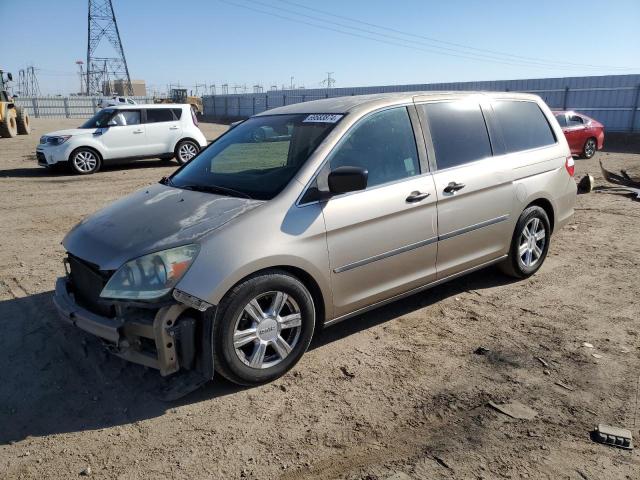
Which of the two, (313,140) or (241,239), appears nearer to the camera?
(241,239)

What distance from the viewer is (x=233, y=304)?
314 cm

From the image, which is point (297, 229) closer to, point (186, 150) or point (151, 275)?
point (151, 275)

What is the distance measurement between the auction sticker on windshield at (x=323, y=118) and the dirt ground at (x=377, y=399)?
174cm

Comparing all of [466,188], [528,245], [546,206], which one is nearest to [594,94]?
[546,206]

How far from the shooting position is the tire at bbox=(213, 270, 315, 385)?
316cm

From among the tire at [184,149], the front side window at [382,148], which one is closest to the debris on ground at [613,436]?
the front side window at [382,148]

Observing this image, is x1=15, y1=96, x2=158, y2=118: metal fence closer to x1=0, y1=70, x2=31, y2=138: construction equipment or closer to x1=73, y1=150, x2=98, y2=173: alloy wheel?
x1=0, y1=70, x2=31, y2=138: construction equipment

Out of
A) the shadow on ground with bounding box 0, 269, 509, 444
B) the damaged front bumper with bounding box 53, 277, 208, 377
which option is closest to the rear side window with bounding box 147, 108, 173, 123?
the shadow on ground with bounding box 0, 269, 509, 444

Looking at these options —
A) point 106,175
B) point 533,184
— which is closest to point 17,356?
point 533,184

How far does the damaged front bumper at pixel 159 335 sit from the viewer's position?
2990 mm

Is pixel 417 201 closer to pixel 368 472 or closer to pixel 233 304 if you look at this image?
pixel 233 304

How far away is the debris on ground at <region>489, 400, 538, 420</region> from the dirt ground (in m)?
0.04

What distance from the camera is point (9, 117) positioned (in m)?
24.0

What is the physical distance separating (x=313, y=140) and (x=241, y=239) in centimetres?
109
